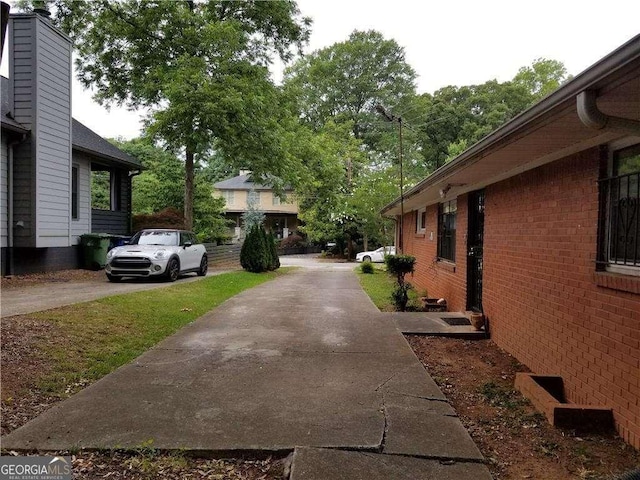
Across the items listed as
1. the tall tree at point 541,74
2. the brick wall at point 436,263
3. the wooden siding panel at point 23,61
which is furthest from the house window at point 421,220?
the tall tree at point 541,74

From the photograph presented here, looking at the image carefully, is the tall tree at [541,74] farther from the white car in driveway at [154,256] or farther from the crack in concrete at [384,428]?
the crack in concrete at [384,428]

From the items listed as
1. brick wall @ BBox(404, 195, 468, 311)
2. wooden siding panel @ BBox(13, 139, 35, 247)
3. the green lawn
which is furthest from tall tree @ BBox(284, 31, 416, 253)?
wooden siding panel @ BBox(13, 139, 35, 247)

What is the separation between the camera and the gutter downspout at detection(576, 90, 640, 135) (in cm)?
262

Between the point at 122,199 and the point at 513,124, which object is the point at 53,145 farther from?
the point at 513,124

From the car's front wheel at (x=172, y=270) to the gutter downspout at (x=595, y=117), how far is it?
11.3 metres

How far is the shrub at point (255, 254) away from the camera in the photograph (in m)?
17.8

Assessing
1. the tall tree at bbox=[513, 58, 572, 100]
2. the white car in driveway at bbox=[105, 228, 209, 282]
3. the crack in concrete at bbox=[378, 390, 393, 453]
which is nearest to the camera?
the crack in concrete at bbox=[378, 390, 393, 453]

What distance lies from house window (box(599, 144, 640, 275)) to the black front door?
3.98 m

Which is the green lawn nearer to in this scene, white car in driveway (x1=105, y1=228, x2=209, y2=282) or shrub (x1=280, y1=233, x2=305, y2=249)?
white car in driveway (x1=105, y1=228, x2=209, y2=282)

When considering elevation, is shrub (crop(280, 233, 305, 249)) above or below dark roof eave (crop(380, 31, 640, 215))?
below

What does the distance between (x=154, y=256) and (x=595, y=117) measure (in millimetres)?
11233

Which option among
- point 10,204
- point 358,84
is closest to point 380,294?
point 10,204

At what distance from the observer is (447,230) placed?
9992 millimetres

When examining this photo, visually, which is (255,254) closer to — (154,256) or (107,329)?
(154,256)
